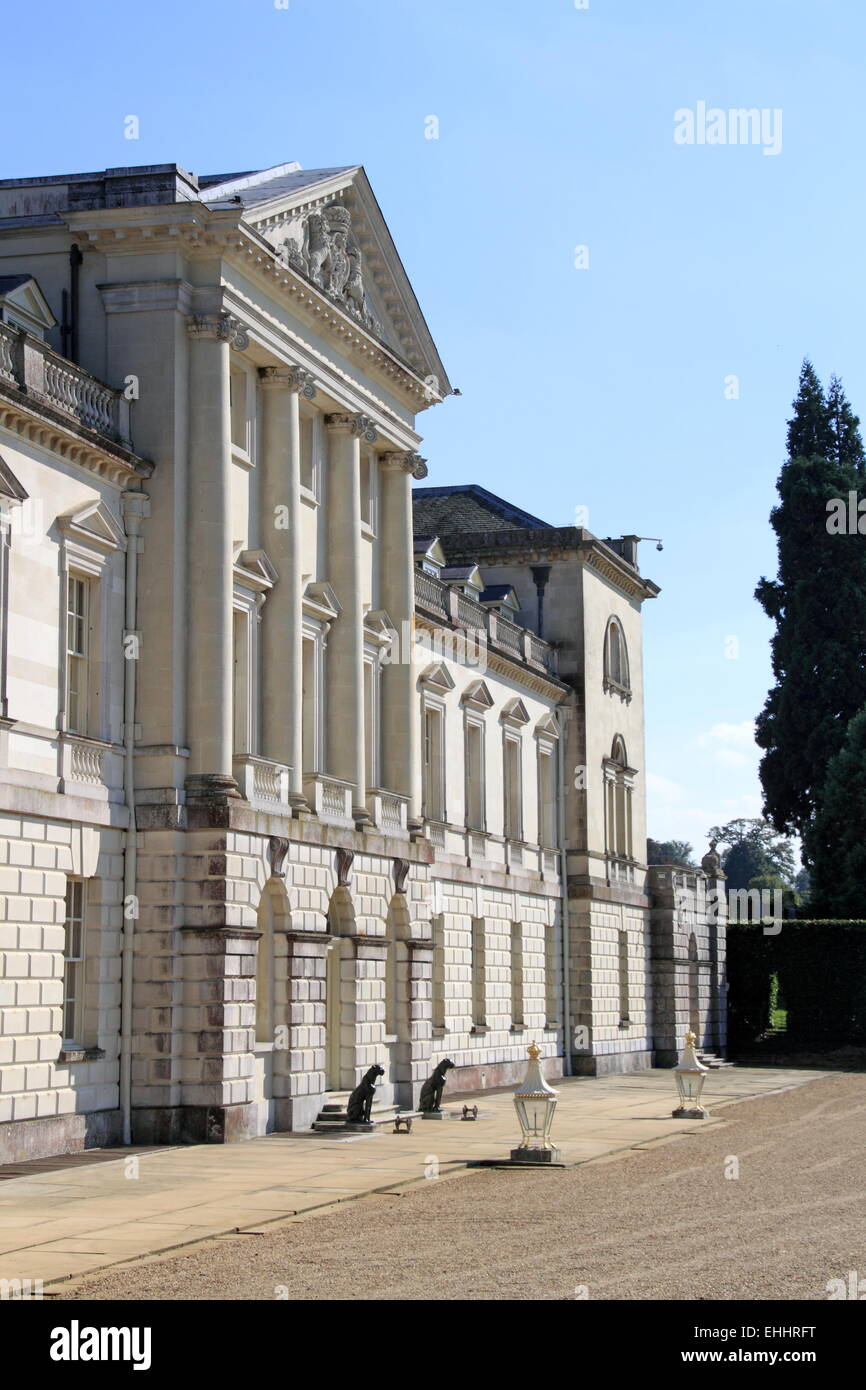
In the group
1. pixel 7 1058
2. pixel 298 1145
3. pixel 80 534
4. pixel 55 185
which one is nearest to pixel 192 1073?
pixel 298 1145

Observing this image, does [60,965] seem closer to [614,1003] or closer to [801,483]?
[614,1003]

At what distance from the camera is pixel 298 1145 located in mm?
26578

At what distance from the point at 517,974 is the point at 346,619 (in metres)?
16.2

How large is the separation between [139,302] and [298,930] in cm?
978

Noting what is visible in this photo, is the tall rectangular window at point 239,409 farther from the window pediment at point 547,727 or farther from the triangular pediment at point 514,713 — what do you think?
the window pediment at point 547,727

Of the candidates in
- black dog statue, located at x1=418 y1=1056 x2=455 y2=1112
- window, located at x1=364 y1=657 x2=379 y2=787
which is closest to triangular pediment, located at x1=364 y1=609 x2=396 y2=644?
window, located at x1=364 y1=657 x2=379 y2=787

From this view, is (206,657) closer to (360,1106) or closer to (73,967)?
(73,967)

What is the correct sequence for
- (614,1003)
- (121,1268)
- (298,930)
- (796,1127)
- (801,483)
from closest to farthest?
(121,1268)
(298,930)
(796,1127)
(614,1003)
(801,483)

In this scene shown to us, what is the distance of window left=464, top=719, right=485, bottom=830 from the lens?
44.6 meters

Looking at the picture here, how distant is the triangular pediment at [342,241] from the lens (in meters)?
30.0

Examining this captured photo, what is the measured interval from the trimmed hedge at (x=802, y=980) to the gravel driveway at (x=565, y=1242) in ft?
117

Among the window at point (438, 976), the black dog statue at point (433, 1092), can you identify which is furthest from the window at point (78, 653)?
the window at point (438, 976)

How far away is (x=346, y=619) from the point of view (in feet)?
108

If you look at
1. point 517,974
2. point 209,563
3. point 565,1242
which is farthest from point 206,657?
point 517,974
